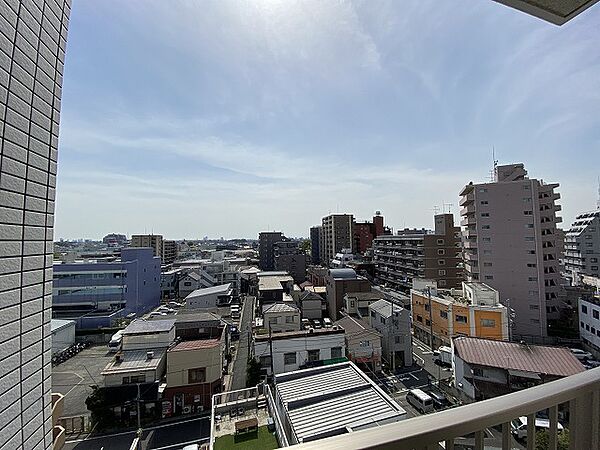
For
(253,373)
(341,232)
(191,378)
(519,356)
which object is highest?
(341,232)

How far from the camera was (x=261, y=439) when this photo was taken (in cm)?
436

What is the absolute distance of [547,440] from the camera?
654mm

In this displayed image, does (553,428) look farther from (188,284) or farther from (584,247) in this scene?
(584,247)

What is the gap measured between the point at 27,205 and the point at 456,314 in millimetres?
11257

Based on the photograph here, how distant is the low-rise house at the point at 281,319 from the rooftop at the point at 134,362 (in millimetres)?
3346

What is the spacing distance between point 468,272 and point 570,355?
736 cm

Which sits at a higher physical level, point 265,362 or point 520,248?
point 520,248

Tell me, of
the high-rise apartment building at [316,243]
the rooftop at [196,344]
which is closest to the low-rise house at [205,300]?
the rooftop at [196,344]

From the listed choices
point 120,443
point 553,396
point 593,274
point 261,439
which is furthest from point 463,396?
point 593,274

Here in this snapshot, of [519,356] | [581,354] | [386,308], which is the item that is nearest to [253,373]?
[386,308]

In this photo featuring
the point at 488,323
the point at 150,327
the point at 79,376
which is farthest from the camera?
the point at 488,323

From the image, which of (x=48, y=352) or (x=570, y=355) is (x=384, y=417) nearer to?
(x=48, y=352)

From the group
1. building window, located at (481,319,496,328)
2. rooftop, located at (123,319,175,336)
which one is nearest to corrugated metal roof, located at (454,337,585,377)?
building window, located at (481,319,496,328)

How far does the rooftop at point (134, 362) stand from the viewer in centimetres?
731
